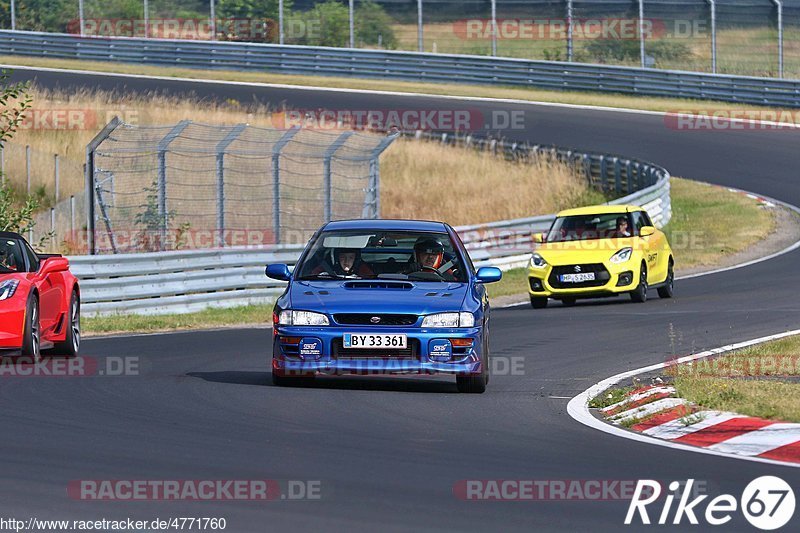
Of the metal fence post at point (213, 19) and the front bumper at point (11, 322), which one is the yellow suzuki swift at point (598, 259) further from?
the metal fence post at point (213, 19)

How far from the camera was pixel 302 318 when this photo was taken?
11.8 meters

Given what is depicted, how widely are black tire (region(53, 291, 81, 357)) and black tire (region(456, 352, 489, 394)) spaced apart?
4344 millimetres

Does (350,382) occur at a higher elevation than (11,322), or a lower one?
lower

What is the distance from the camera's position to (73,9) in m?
52.5

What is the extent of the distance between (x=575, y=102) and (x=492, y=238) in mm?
21706

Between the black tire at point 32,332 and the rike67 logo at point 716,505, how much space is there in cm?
712

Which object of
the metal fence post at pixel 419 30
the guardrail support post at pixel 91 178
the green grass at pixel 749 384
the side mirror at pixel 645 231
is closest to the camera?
the green grass at pixel 749 384

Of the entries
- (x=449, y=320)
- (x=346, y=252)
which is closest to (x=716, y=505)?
(x=449, y=320)

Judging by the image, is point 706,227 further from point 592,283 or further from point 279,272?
point 279,272

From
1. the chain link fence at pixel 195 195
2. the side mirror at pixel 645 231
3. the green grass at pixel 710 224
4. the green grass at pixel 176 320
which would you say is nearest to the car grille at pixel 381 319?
the green grass at pixel 176 320

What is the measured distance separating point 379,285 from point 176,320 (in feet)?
26.7

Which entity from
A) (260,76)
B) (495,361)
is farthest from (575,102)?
(495,361)

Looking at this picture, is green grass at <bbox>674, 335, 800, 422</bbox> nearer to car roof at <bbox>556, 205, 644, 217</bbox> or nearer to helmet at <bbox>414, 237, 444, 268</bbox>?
helmet at <bbox>414, 237, 444, 268</bbox>

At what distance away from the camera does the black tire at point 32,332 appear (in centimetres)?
1334
